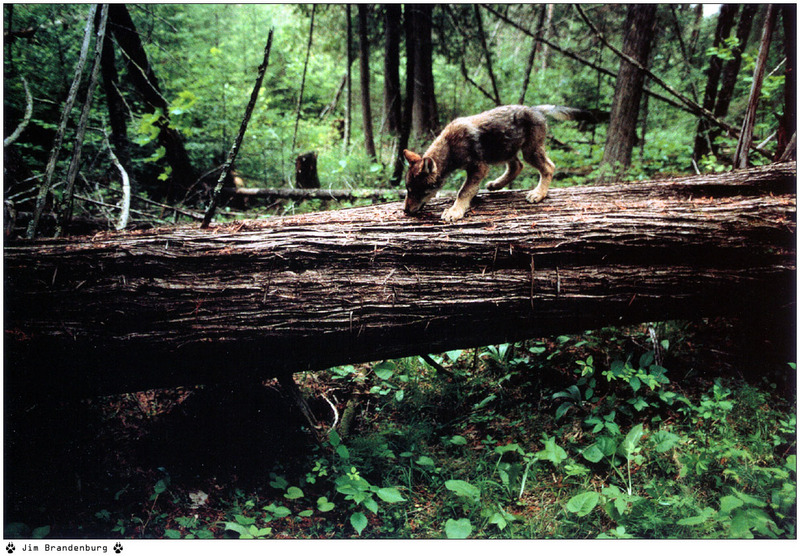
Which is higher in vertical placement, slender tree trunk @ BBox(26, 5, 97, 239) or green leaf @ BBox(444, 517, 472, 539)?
slender tree trunk @ BBox(26, 5, 97, 239)

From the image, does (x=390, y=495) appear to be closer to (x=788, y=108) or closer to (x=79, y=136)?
(x=79, y=136)

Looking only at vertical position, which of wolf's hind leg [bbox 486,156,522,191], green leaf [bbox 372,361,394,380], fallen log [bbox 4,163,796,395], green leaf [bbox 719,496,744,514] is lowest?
green leaf [bbox 372,361,394,380]

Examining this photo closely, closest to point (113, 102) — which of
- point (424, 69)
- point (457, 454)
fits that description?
point (424, 69)

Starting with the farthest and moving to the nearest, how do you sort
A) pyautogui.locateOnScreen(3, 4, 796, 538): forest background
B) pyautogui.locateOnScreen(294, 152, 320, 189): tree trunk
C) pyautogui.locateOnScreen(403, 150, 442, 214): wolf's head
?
pyautogui.locateOnScreen(294, 152, 320, 189): tree trunk → pyautogui.locateOnScreen(403, 150, 442, 214): wolf's head → pyautogui.locateOnScreen(3, 4, 796, 538): forest background

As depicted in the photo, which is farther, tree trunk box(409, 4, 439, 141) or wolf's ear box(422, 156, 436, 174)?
tree trunk box(409, 4, 439, 141)

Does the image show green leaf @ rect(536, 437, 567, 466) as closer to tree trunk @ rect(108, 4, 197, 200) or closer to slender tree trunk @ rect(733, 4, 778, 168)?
slender tree trunk @ rect(733, 4, 778, 168)

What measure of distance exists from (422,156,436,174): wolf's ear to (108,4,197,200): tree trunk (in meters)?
2.57

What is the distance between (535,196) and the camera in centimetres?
314

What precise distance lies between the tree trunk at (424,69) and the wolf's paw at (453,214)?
450 centimetres

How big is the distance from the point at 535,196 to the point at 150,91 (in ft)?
16.9

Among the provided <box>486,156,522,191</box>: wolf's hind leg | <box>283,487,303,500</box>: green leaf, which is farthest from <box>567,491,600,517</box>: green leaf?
<box>486,156,522,191</box>: wolf's hind leg

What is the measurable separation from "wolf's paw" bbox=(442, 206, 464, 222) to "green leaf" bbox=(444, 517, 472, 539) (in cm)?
186

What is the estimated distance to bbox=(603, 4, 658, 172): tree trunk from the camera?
5523 millimetres

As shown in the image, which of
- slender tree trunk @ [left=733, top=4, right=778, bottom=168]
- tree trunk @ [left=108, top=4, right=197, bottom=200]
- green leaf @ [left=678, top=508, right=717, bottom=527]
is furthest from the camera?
tree trunk @ [left=108, top=4, right=197, bottom=200]
